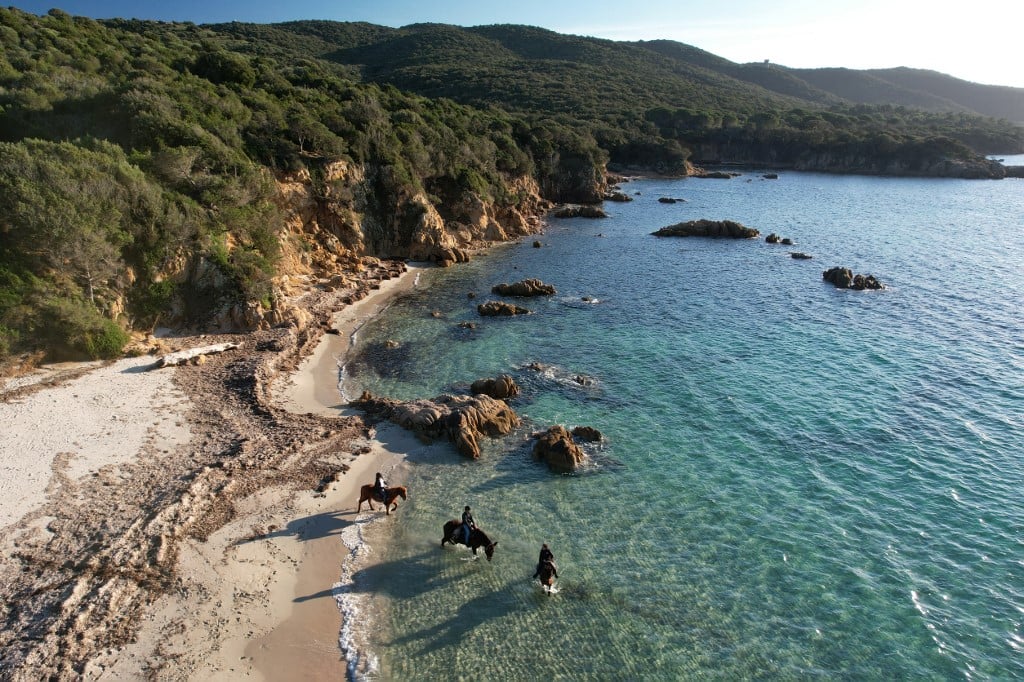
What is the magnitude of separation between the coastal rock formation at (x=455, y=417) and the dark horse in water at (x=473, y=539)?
521cm

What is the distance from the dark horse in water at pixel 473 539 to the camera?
17219mm

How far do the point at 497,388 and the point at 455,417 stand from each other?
164 inches

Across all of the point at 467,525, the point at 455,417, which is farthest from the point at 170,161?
the point at 467,525

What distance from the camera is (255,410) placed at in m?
24.6

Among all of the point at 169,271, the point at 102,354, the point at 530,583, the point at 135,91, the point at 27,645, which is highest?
the point at 135,91

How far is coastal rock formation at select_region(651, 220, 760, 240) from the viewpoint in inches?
2621

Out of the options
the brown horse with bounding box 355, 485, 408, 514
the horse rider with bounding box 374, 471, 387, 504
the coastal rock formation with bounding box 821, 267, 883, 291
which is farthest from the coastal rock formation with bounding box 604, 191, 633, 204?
the horse rider with bounding box 374, 471, 387, 504

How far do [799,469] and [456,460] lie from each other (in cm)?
1382

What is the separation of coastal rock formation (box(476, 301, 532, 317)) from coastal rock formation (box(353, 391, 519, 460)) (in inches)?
558

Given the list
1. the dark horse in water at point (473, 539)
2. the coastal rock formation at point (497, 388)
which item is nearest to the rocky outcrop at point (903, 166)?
the coastal rock formation at point (497, 388)

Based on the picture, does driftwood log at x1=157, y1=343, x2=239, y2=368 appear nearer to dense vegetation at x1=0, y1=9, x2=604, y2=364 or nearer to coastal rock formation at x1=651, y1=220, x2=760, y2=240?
dense vegetation at x1=0, y1=9, x2=604, y2=364

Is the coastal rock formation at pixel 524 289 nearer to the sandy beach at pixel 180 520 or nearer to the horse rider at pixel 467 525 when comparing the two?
the sandy beach at pixel 180 520

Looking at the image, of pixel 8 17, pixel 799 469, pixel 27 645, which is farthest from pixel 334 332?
pixel 8 17

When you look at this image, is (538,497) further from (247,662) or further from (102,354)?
(102,354)
